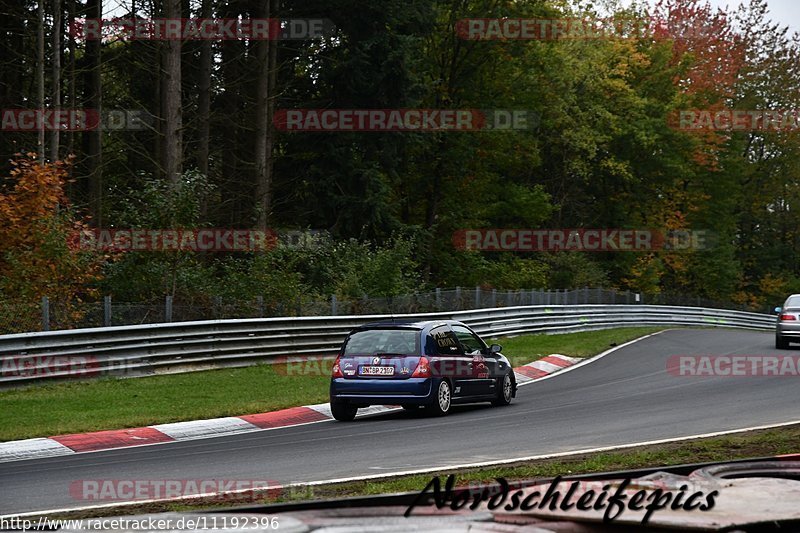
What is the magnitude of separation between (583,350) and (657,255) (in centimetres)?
3914

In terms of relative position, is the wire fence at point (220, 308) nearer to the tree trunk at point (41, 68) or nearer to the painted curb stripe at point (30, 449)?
the tree trunk at point (41, 68)

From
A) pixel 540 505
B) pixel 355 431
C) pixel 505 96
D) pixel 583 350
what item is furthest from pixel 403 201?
pixel 540 505

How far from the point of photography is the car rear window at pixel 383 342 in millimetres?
16500

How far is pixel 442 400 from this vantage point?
16531mm

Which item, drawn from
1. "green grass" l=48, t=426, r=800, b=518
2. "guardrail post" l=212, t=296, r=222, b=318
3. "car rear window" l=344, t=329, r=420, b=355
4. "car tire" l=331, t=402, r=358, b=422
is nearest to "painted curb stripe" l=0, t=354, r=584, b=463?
"car tire" l=331, t=402, r=358, b=422

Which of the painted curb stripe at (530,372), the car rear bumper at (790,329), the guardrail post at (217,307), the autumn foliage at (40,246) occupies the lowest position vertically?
the painted curb stripe at (530,372)

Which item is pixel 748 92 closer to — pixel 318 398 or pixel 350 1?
pixel 350 1

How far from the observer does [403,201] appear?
165 ft

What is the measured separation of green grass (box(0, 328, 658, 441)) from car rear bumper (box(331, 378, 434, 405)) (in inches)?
50.6

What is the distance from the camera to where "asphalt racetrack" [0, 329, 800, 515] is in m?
10.6

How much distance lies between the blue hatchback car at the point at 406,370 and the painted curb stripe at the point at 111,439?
3.06 meters

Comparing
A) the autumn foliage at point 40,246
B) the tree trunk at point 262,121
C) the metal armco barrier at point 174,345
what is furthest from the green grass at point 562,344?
the tree trunk at point 262,121

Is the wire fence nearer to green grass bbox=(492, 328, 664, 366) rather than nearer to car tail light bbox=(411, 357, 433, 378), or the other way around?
green grass bbox=(492, 328, 664, 366)

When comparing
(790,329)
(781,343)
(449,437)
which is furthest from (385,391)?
(781,343)
